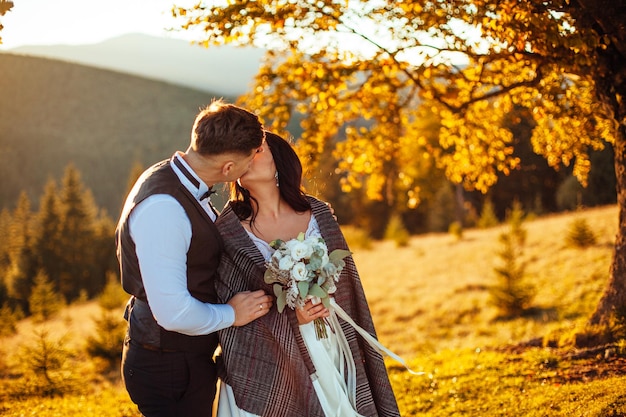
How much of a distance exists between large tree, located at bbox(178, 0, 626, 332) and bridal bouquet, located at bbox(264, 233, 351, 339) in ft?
9.42

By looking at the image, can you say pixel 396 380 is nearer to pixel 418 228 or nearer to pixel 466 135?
pixel 466 135

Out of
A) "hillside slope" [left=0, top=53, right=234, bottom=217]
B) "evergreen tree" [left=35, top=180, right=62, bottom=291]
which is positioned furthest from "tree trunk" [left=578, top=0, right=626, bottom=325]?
"hillside slope" [left=0, top=53, right=234, bottom=217]

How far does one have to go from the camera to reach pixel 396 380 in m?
7.26

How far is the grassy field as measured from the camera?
5621 millimetres

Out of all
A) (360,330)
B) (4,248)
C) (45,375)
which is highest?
(360,330)

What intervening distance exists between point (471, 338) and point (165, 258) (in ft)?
32.8

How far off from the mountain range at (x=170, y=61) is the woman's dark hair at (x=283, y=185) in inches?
5369

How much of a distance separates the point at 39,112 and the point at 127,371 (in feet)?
402

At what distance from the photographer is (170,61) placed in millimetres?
157750

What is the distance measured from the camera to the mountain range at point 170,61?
144950mm

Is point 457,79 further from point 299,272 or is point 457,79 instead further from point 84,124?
point 84,124

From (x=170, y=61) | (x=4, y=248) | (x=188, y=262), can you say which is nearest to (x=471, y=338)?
(x=188, y=262)

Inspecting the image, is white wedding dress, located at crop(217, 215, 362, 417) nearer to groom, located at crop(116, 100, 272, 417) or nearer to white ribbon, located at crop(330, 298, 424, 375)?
white ribbon, located at crop(330, 298, 424, 375)

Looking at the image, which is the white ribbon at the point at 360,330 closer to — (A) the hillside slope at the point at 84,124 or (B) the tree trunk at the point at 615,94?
(B) the tree trunk at the point at 615,94
